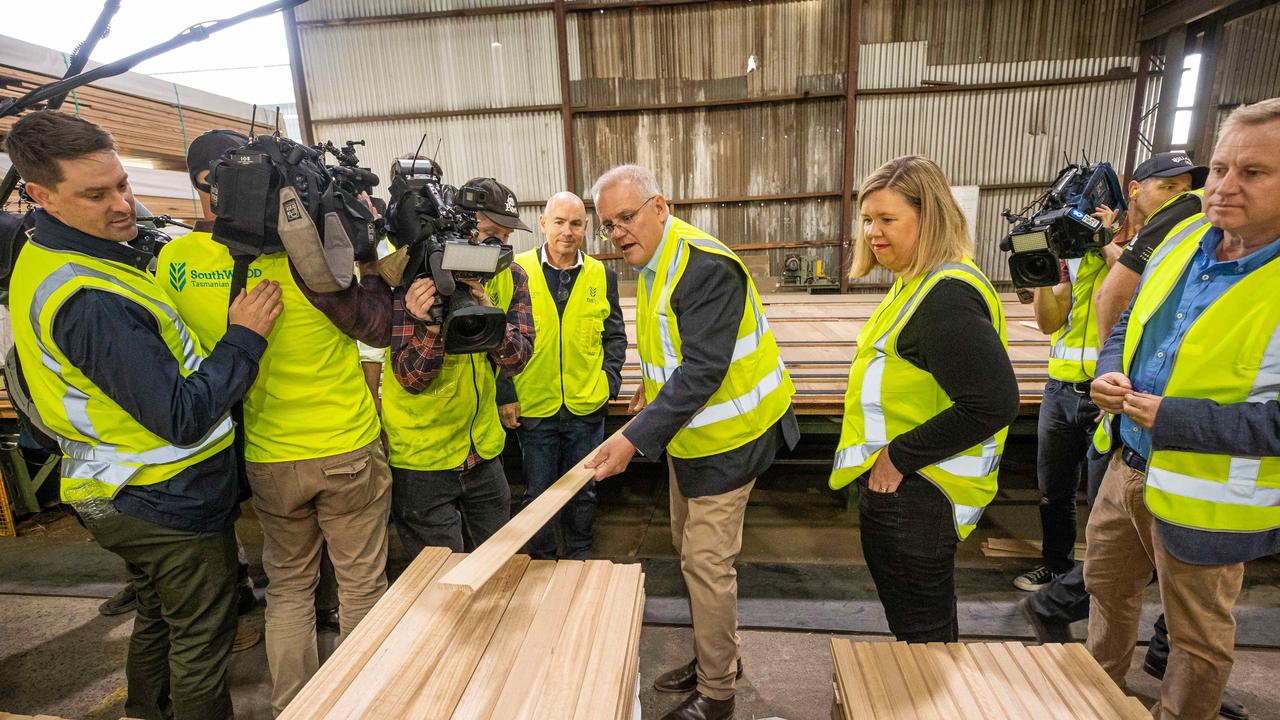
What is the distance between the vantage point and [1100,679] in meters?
1.28

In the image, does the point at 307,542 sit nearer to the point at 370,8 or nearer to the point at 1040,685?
the point at 1040,685

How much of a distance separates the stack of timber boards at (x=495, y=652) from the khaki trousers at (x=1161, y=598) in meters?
1.55

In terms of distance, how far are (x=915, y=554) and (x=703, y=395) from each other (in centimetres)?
79

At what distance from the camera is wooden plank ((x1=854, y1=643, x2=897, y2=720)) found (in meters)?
1.23

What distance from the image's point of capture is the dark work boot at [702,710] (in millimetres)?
2129

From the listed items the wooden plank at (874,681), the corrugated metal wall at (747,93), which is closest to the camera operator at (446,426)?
the wooden plank at (874,681)

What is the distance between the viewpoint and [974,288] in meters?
1.51

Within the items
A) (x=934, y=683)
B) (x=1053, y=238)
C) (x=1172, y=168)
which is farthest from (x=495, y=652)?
(x=1172, y=168)

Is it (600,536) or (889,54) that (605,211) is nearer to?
(600,536)

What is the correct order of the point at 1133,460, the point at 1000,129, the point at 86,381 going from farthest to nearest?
the point at 1000,129, the point at 1133,460, the point at 86,381

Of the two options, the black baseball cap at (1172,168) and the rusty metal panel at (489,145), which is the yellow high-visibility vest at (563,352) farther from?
the rusty metal panel at (489,145)

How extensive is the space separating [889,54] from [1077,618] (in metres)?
7.74

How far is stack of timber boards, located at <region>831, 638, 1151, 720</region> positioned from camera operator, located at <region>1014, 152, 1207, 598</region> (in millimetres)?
1593

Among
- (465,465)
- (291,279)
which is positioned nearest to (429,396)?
(465,465)
